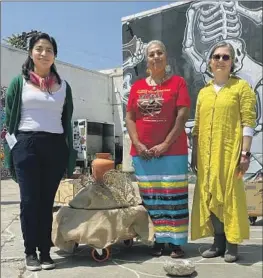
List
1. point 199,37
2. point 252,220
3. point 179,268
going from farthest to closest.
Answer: point 199,37
point 252,220
point 179,268

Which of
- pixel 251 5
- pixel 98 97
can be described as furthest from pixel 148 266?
pixel 251 5

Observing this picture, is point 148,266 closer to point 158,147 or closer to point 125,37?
point 158,147

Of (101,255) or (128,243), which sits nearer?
(101,255)

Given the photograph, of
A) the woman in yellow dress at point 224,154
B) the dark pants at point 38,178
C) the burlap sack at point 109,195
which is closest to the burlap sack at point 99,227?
the burlap sack at point 109,195

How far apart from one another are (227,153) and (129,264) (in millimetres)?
1024

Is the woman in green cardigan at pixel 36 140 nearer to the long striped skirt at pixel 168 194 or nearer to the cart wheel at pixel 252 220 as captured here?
the long striped skirt at pixel 168 194

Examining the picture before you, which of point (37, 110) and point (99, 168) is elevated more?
point (37, 110)

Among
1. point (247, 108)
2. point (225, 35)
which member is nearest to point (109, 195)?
point (247, 108)

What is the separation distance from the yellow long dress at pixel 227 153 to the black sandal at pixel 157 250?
14.5 inches

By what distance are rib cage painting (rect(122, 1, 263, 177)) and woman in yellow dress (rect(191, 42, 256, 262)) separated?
6723 millimetres

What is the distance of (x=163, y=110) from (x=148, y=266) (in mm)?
1087

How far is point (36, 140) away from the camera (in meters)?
2.78

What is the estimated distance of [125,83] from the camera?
41.1ft

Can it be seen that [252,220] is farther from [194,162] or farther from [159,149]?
[159,149]
